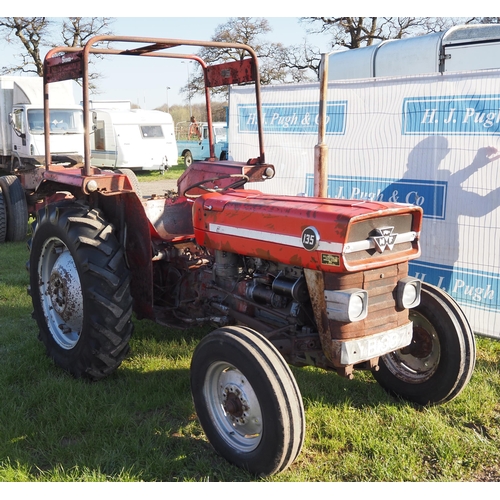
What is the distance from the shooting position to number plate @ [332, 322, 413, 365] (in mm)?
2705

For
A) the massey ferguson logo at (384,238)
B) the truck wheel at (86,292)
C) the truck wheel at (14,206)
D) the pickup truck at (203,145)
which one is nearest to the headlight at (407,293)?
the massey ferguson logo at (384,238)

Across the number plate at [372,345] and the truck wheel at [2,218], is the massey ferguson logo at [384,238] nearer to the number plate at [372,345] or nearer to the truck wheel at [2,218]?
the number plate at [372,345]

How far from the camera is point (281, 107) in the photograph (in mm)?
5977

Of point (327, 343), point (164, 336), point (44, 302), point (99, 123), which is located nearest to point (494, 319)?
point (327, 343)

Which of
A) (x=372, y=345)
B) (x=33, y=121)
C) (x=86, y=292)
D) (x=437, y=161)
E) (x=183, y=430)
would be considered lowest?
(x=183, y=430)

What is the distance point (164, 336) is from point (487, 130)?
2.96 m

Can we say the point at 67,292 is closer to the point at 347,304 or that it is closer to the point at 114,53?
the point at 114,53

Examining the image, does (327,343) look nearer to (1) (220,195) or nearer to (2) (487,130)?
(1) (220,195)

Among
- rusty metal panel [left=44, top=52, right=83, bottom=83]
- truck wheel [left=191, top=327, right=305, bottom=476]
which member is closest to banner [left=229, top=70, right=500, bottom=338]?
truck wheel [left=191, top=327, right=305, bottom=476]

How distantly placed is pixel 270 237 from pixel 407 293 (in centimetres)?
76

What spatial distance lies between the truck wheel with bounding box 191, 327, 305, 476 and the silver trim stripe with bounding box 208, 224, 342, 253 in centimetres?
48

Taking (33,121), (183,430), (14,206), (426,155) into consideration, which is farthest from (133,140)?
(183,430)

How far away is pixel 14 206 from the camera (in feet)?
25.6

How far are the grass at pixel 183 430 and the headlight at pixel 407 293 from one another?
2.29 feet
